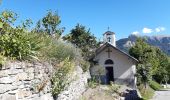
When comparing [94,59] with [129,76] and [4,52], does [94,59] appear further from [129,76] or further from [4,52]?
[4,52]

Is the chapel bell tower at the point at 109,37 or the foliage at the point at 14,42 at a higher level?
the chapel bell tower at the point at 109,37

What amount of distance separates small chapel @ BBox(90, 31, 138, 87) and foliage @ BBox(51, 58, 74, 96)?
26.3 meters

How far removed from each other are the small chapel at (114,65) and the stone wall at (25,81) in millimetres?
28287

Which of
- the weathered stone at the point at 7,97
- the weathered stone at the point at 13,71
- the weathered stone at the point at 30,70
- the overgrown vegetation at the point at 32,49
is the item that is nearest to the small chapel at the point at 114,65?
the overgrown vegetation at the point at 32,49

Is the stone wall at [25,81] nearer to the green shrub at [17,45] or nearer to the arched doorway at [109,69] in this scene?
the green shrub at [17,45]

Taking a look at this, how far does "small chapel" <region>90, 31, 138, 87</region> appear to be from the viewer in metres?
39.1

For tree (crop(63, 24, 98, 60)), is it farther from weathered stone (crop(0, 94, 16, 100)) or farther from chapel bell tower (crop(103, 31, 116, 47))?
weathered stone (crop(0, 94, 16, 100))

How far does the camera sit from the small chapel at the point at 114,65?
39106 mm

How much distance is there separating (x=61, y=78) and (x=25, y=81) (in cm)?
308

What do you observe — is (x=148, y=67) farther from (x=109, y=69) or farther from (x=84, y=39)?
(x=84, y=39)

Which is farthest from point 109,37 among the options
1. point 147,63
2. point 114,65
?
point 114,65

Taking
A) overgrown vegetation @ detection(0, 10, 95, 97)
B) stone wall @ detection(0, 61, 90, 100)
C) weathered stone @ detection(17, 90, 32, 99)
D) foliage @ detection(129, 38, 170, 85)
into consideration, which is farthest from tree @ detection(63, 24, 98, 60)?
weathered stone @ detection(17, 90, 32, 99)

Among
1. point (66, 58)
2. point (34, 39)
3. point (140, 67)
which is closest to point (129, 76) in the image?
point (140, 67)

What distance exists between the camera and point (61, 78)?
1150cm
